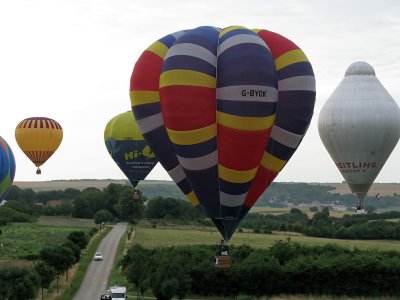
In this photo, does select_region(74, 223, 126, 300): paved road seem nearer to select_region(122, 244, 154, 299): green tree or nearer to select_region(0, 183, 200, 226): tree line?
select_region(122, 244, 154, 299): green tree

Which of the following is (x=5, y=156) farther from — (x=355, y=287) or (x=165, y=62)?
(x=165, y=62)

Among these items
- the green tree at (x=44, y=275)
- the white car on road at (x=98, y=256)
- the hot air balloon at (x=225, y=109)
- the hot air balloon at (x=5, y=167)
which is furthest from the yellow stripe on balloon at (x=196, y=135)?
the hot air balloon at (x=5, y=167)

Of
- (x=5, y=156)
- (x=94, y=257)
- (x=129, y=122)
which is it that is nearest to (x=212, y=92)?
(x=129, y=122)

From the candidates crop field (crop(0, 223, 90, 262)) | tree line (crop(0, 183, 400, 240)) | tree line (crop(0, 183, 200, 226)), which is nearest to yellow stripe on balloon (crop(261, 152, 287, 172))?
crop field (crop(0, 223, 90, 262))

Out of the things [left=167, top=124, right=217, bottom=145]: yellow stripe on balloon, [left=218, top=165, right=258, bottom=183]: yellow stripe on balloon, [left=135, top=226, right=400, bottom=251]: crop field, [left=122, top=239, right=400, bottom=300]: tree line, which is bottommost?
[left=122, top=239, right=400, bottom=300]: tree line

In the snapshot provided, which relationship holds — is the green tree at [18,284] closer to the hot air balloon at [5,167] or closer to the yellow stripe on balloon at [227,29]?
the yellow stripe on balloon at [227,29]

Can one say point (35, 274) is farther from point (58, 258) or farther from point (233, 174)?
point (233, 174)
